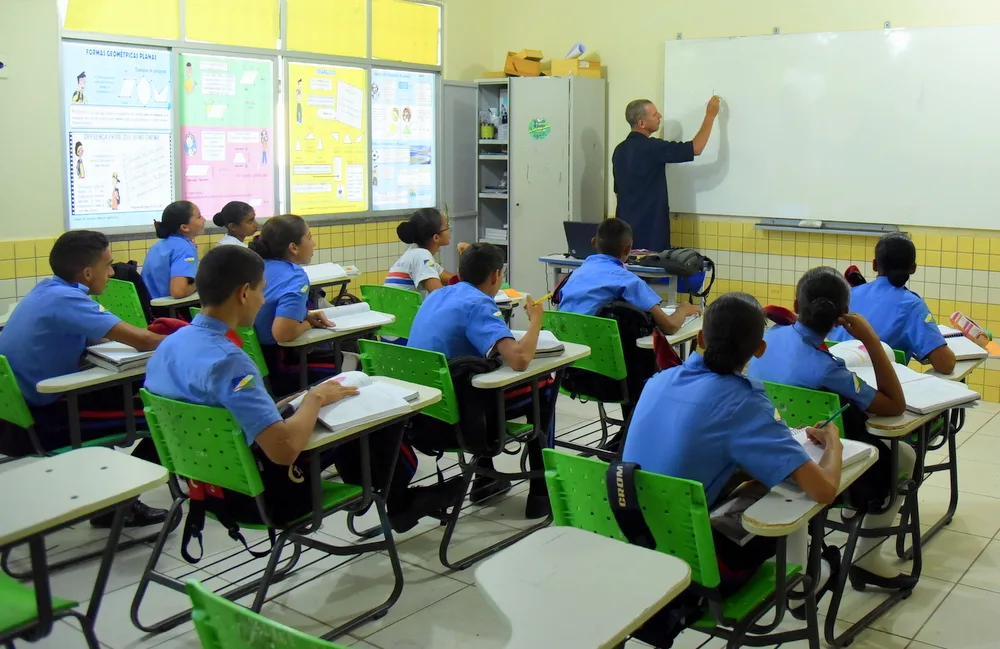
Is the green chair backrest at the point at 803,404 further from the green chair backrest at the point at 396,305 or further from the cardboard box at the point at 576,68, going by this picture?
the cardboard box at the point at 576,68

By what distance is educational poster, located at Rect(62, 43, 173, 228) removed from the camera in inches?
221

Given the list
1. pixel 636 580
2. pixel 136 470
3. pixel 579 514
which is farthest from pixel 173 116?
pixel 636 580

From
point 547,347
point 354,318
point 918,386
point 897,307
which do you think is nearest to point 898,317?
point 897,307

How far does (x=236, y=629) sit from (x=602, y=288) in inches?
116

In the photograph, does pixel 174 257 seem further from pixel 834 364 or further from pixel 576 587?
pixel 576 587

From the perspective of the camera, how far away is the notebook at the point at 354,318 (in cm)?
409

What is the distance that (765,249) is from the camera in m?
6.55

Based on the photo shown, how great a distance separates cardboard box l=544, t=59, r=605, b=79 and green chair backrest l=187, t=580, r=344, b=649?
6.25 meters

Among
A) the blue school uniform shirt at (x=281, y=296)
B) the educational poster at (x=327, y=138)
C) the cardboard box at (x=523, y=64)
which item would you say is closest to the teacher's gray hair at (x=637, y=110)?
the cardboard box at (x=523, y=64)

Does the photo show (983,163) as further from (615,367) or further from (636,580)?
(636,580)

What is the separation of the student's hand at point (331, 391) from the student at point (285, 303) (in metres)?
1.21

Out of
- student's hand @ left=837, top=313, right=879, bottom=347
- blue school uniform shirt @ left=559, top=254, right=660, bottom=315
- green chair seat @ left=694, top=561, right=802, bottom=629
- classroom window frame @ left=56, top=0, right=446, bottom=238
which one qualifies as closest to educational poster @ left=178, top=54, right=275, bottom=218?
classroom window frame @ left=56, top=0, right=446, bottom=238

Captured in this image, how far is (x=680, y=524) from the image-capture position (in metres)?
2.07

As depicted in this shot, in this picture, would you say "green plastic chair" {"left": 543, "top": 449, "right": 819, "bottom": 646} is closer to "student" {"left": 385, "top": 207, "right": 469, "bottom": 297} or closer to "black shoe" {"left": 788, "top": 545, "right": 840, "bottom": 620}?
"black shoe" {"left": 788, "top": 545, "right": 840, "bottom": 620}
